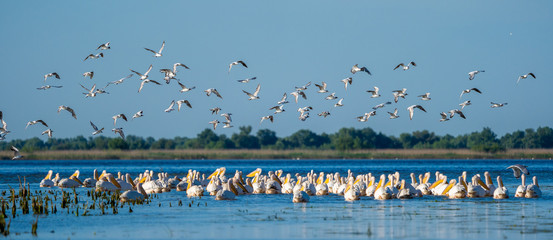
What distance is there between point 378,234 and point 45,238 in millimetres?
5830

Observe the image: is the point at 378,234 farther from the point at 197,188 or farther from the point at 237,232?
the point at 197,188

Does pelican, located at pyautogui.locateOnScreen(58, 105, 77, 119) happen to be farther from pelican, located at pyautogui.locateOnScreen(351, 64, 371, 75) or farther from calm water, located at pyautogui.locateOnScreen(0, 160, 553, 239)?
pelican, located at pyautogui.locateOnScreen(351, 64, 371, 75)

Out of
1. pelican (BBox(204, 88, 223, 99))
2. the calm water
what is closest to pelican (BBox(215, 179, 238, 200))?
the calm water

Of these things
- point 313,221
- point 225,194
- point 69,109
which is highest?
point 69,109

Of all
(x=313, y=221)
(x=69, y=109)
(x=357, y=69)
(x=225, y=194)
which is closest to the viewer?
(x=313, y=221)

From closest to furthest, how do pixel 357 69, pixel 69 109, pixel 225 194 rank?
pixel 225 194, pixel 69 109, pixel 357 69

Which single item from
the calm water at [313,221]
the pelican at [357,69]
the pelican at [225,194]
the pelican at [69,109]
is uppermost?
the pelican at [357,69]

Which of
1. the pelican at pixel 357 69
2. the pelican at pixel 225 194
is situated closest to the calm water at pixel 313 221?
the pelican at pixel 225 194

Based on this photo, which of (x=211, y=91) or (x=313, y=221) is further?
(x=211, y=91)

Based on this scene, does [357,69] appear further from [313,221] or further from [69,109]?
[313,221]

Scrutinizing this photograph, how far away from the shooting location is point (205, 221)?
19047mm

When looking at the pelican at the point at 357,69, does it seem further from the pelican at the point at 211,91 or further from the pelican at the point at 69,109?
→ the pelican at the point at 69,109

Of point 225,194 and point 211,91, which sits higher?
point 211,91

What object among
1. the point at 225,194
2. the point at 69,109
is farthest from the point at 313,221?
the point at 69,109
